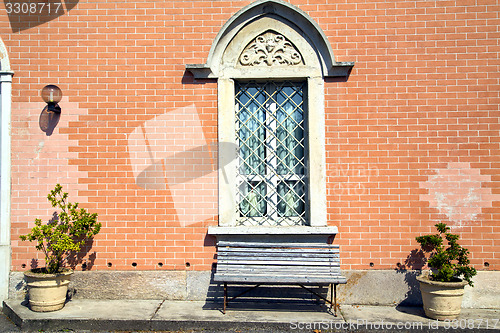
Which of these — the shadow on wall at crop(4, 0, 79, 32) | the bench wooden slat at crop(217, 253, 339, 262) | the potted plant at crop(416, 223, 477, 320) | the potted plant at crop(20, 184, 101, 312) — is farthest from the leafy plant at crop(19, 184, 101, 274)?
the potted plant at crop(416, 223, 477, 320)

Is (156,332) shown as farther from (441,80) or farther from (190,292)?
(441,80)

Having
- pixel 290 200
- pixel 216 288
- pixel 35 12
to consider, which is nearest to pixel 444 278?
pixel 290 200

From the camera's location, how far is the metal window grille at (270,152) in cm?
561

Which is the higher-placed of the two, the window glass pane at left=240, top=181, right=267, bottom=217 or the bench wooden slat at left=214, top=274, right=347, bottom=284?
the window glass pane at left=240, top=181, right=267, bottom=217

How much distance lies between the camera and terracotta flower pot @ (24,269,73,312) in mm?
4957

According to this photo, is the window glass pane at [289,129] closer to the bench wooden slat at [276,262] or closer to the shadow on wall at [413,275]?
the bench wooden slat at [276,262]

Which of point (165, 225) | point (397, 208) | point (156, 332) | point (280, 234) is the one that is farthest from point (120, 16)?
point (397, 208)

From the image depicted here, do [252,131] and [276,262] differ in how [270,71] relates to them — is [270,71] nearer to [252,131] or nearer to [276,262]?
[252,131]

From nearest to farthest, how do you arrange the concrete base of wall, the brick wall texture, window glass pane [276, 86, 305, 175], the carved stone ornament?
the concrete base of wall → the brick wall texture → the carved stone ornament → window glass pane [276, 86, 305, 175]

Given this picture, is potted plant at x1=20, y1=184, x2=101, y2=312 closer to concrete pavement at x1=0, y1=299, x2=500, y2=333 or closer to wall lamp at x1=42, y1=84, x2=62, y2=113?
concrete pavement at x1=0, y1=299, x2=500, y2=333

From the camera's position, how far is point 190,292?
5441mm

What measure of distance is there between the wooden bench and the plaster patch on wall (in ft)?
4.94

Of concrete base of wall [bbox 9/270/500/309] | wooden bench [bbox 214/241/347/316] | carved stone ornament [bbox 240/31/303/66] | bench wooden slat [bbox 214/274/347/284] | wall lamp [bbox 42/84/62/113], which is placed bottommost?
concrete base of wall [bbox 9/270/500/309]

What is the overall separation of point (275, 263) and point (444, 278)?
199 centimetres
